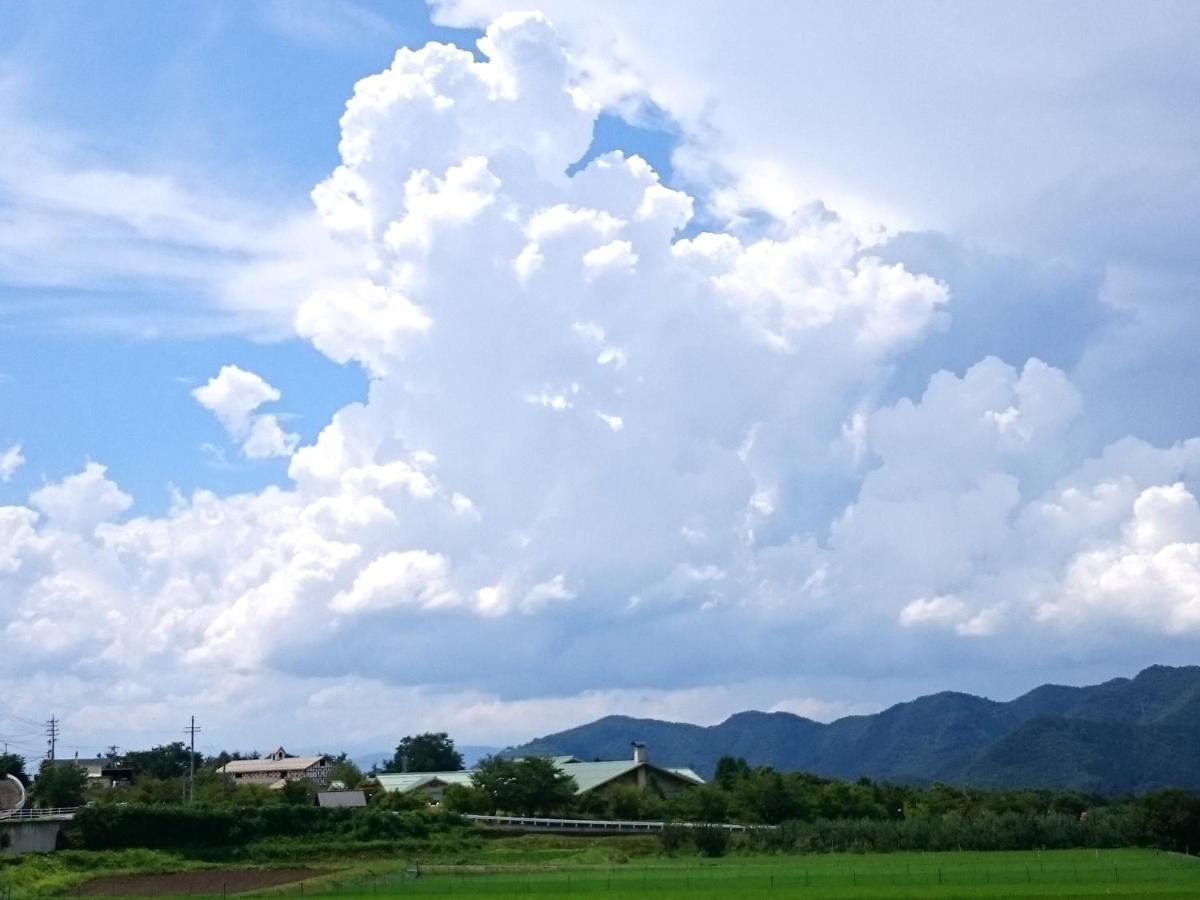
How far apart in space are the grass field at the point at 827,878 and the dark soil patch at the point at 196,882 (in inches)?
182

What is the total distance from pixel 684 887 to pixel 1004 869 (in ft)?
54.3

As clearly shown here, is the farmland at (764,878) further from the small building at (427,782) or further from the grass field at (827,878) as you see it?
the small building at (427,782)

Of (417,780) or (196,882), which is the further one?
(417,780)

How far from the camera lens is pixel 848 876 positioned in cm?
5906

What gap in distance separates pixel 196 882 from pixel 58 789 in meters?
53.5

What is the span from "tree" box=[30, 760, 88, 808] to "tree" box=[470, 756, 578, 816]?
3609 cm

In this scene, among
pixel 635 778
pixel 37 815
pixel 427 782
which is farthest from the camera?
pixel 427 782

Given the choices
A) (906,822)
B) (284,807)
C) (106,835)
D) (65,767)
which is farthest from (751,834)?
(65,767)

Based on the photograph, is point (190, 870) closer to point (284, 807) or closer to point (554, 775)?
point (284, 807)

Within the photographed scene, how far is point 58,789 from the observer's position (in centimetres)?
11375

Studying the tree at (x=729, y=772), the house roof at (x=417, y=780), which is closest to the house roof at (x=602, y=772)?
the tree at (x=729, y=772)

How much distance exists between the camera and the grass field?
5066cm

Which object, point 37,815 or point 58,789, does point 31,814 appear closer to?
point 37,815

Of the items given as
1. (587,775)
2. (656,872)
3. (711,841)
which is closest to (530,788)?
(587,775)
